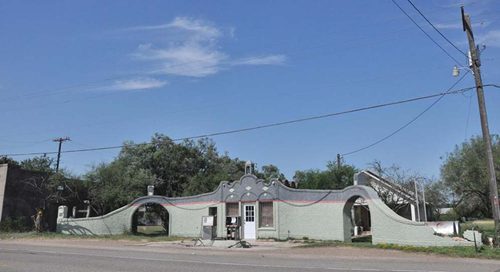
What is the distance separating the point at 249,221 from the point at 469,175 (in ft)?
76.9

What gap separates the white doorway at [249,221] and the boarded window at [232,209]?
2.11 ft

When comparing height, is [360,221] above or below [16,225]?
above

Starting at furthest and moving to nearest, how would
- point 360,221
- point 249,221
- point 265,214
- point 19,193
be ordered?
1. point 360,221
2. point 19,193
3. point 249,221
4. point 265,214

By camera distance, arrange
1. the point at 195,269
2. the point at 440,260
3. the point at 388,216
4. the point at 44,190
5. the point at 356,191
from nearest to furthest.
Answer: the point at 195,269 → the point at 440,260 → the point at 388,216 → the point at 356,191 → the point at 44,190

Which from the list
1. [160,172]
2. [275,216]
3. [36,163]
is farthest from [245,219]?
[36,163]

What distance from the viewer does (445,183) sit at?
4416 cm

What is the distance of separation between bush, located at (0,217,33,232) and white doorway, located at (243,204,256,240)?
717 inches

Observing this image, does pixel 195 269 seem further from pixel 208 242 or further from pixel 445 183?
pixel 445 183

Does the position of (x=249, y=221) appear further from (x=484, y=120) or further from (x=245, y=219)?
(x=484, y=120)

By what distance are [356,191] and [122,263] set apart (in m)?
14.6

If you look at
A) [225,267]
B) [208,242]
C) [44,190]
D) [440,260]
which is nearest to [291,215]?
[208,242]

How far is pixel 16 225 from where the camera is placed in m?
35.2

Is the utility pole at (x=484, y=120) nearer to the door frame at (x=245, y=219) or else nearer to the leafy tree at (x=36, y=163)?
the door frame at (x=245, y=219)

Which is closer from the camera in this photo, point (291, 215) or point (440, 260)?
point (440, 260)
